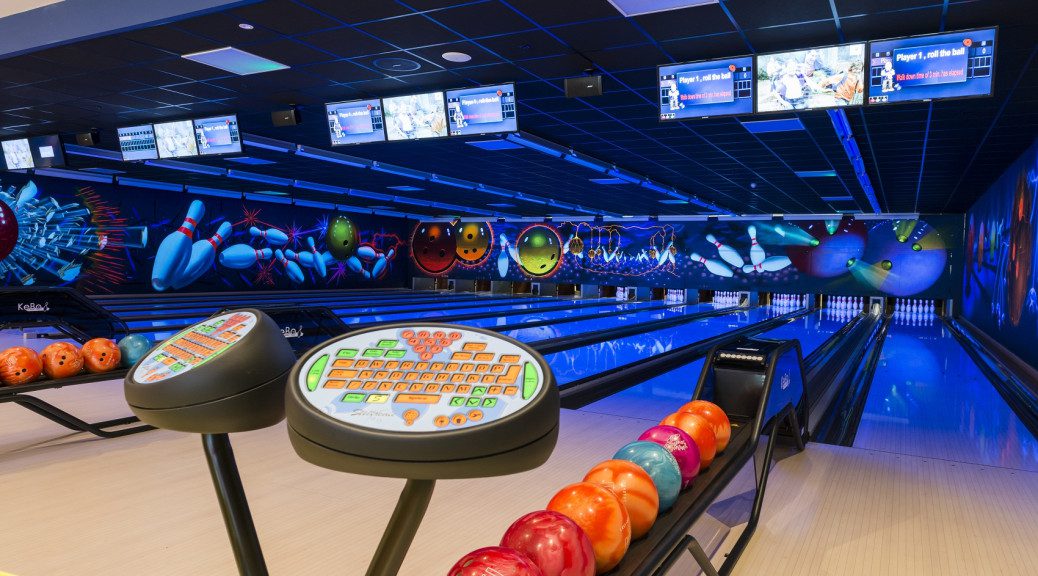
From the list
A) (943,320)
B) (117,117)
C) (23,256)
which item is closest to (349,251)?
(23,256)

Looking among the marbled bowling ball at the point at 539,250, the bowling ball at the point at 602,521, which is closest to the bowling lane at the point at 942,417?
the bowling ball at the point at 602,521

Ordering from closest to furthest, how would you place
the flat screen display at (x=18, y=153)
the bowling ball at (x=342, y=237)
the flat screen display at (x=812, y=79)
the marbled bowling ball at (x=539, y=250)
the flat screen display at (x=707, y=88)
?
1. the flat screen display at (x=812, y=79)
2. the flat screen display at (x=707, y=88)
3. the flat screen display at (x=18, y=153)
4. the bowling ball at (x=342, y=237)
5. the marbled bowling ball at (x=539, y=250)

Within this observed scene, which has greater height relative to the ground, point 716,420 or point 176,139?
point 176,139

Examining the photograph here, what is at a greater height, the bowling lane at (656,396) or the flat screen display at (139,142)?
the flat screen display at (139,142)

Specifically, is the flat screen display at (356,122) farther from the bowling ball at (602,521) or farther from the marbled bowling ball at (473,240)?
the marbled bowling ball at (473,240)

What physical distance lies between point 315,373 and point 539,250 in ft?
49.9

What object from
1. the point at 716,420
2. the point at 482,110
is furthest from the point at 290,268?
the point at 716,420

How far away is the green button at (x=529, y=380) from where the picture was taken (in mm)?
689

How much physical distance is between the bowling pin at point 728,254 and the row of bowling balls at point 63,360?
12406 mm

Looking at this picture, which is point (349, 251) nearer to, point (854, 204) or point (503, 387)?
point (854, 204)

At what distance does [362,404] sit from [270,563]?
1.38 m

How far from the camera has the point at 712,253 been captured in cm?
1411

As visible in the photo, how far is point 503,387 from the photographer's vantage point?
2.31ft

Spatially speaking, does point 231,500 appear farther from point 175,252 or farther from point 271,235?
point 271,235
